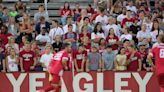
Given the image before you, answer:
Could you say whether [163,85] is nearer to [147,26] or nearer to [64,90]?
[64,90]

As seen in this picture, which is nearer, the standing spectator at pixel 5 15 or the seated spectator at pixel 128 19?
the seated spectator at pixel 128 19

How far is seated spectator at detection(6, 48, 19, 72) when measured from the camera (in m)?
20.6

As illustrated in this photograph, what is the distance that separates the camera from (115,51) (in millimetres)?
21844

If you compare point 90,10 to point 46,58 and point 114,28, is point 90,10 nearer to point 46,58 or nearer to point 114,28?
point 114,28

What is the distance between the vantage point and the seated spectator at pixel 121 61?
20656 mm

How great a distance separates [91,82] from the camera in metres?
20.3

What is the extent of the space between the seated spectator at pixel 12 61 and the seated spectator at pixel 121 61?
3062mm

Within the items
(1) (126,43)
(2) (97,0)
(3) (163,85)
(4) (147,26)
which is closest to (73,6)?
(2) (97,0)

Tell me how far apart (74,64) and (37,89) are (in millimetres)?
1406

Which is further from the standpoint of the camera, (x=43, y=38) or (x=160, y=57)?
(x=43, y=38)

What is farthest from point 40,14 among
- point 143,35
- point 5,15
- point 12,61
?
point 12,61

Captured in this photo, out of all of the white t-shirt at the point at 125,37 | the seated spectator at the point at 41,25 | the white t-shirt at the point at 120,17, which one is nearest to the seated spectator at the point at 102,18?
the white t-shirt at the point at 120,17

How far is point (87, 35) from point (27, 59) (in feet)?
9.27

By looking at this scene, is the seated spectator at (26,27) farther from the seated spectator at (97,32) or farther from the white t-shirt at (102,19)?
the white t-shirt at (102,19)
